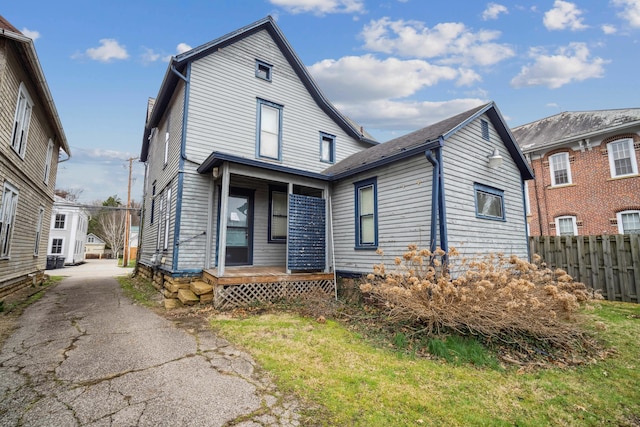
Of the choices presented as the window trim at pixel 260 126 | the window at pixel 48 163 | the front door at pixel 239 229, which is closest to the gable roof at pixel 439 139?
the window trim at pixel 260 126

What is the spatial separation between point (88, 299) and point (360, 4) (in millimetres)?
14627

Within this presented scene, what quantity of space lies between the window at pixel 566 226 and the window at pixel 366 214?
39.5 ft

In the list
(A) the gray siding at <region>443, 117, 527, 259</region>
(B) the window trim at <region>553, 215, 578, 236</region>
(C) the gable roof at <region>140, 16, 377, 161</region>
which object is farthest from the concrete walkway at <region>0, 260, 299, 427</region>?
(B) the window trim at <region>553, 215, 578, 236</region>

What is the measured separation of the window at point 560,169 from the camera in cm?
1441

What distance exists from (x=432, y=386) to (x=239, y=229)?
23.5ft

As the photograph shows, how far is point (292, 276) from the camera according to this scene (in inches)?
297

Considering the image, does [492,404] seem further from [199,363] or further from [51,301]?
[51,301]

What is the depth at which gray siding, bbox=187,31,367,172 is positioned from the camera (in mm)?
8750

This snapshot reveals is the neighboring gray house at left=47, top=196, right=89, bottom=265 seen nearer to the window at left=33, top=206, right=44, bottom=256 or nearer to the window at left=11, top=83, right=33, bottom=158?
the window at left=33, top=206, right=44, bottom=256

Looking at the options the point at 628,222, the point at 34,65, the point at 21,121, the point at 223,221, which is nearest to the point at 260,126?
the point at 223,221

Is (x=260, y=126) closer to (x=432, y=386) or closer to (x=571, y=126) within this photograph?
(x=432, y=386)

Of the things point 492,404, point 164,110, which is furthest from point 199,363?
point 164,110

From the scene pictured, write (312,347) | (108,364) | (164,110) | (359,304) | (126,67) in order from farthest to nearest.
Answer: (126,67) < (164,110) < (359,304) < (312,347) < (108,364)

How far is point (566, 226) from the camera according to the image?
560 inches
